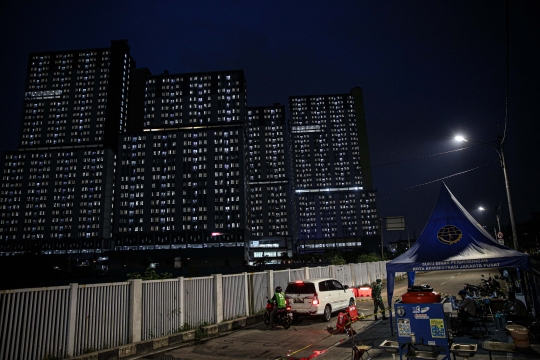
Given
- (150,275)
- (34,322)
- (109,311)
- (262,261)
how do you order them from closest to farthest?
1. (34,322)
2. (109,311)
3. (150,275)
4. (262,261)

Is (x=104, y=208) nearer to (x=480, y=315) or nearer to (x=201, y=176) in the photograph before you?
(x=201, y=176)

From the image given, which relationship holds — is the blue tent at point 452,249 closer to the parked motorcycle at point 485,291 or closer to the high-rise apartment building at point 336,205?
the parked motorcycle at point 485,291

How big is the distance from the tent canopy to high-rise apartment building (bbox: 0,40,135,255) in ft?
499

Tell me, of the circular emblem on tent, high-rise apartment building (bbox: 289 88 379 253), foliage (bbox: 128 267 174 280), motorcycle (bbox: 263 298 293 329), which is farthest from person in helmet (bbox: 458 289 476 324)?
high-rise apartment building (bbox: 289 88 379 253)

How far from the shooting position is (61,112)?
161 meters

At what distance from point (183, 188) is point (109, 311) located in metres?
130

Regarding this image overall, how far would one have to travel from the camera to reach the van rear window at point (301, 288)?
1515 centimetres

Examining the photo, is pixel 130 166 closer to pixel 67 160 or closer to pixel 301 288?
pixel 67 160

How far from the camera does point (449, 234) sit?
1117 cm

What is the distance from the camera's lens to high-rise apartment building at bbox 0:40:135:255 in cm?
14500

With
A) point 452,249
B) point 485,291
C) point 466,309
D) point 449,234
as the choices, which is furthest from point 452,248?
point 485,291

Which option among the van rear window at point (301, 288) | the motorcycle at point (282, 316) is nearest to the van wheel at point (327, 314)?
the van rear window at point (301, 288)

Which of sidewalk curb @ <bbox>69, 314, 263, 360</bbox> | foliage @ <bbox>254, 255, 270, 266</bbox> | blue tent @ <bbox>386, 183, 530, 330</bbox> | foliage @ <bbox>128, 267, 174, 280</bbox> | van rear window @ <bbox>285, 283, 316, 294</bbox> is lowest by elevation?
foliage @ <bbox>254, 255, 270, 266</bbox>

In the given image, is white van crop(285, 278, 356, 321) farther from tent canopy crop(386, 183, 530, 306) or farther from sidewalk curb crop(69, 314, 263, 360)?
tent canopy crop(386, 183, 530, 306)
